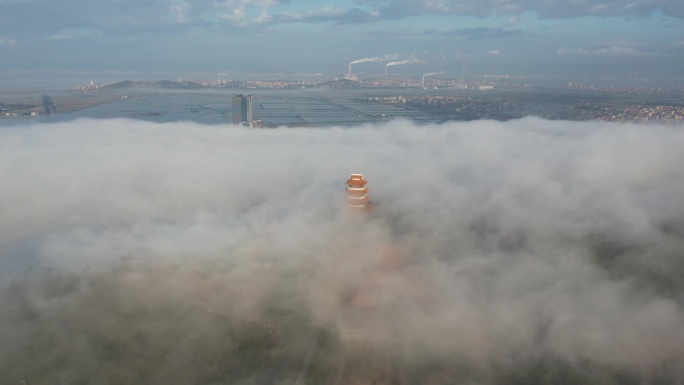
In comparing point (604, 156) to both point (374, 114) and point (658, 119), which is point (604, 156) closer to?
point (658, 119)

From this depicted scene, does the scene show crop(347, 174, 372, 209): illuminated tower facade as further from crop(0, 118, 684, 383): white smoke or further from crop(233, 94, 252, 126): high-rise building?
crop(233, 94, 252, 126): high-rise building

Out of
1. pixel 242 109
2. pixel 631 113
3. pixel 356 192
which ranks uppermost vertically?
pixel 631 113

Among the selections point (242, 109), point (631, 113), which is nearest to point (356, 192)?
point (631, 113)

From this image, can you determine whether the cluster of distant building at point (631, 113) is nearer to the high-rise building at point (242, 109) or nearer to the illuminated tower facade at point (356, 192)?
the illuminated tower facade at point (356, 192)

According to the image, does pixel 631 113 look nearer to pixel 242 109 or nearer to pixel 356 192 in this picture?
pixel 356 192

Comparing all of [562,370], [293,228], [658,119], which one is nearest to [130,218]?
[293,228]

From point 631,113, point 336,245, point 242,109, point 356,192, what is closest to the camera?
point 336,245

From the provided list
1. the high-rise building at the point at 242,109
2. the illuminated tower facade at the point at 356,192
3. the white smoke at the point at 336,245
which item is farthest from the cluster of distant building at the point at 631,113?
the high-rise building at the point at 242,109
